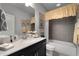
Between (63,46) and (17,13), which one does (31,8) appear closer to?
(17,13)

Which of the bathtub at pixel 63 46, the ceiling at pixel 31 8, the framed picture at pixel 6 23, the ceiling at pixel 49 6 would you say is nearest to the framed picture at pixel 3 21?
the framed picture at pixel 6 23

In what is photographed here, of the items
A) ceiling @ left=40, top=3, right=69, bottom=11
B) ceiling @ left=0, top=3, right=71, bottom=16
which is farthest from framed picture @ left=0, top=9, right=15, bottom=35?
ceiling @ left=40, top=3, right=69, bottom=11

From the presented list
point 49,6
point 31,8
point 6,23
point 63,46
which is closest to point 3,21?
point 6,23

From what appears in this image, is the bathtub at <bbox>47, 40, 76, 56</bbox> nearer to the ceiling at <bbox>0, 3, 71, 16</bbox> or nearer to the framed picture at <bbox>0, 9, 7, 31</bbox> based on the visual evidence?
the ceiling at <bbox>0, 3, 71, 16</bbox>

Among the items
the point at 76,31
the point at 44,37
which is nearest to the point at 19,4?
→ the point at 44,37

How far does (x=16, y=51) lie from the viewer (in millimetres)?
1058

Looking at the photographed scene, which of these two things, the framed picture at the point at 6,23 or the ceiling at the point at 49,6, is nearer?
the framed picture at the point at 6,23

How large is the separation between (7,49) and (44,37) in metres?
0.84

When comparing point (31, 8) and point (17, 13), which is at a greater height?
point (31, 8)

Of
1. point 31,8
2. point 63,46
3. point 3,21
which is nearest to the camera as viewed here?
point 3,21

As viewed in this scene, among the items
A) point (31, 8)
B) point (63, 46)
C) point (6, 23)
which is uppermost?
point (31, 8)

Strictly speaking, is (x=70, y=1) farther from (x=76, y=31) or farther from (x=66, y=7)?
Answer: (x=76, y=31)

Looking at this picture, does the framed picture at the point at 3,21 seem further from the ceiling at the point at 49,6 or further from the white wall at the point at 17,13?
the ceiling at the point at 49,6

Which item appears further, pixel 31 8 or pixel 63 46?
pixel 63 46
